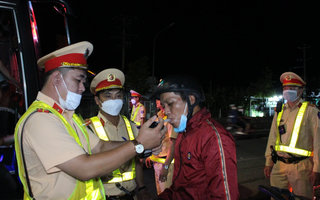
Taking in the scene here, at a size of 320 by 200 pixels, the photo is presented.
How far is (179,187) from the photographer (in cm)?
216

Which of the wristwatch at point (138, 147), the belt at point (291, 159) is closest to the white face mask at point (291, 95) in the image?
the belt at point (291, 159)

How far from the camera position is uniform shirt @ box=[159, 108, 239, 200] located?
5.89 ft

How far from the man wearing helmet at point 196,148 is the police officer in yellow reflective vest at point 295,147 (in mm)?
2271

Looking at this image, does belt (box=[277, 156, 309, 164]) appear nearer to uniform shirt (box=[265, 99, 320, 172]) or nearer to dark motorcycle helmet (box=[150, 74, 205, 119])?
uniform shirt (box=[265, 99, 320, 172])

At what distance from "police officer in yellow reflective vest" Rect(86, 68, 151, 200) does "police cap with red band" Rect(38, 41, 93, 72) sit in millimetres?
1091

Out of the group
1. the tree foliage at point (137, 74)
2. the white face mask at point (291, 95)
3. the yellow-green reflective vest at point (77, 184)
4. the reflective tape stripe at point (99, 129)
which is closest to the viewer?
the yellow-green reflective vest at point (77, 184)

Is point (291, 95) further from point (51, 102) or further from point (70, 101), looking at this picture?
point (51, 102)

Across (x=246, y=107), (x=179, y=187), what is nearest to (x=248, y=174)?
(x=179, y=187)

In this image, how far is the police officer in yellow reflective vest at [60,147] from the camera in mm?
1508

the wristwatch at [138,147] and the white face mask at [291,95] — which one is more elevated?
the white face mask at [291,95]

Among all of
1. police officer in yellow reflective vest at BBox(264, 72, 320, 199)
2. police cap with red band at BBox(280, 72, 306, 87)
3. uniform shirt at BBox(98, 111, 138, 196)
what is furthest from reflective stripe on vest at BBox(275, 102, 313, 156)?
uniform shirt at BBox(98, 111, 138, 196)

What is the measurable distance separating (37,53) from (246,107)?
25.5 metres

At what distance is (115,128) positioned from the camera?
3.28 meters

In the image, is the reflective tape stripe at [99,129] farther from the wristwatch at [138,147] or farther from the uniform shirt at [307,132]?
the uniform shirt at [307,132]
